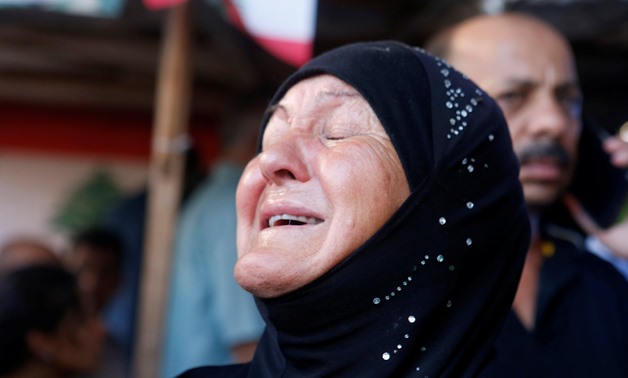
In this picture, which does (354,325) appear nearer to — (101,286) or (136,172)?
(101,286)

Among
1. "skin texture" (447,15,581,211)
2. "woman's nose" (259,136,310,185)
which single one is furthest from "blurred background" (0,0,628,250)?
"woman's nose" (259,136,310,185)

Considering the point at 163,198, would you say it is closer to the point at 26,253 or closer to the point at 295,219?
the point at 26,253

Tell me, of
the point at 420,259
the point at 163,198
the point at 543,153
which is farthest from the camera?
the point at 163,198

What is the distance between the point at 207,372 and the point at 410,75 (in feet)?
2.43

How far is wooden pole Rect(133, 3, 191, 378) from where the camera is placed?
3127 mm

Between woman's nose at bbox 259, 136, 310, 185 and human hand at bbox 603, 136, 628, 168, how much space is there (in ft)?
4.46

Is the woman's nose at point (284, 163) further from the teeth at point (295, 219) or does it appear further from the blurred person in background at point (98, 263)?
the blurred person in background at point (98, 263)

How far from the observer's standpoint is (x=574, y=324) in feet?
7.13

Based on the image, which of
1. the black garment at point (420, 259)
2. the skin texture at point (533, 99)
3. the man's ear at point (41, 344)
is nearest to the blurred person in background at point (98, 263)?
the man's ear at point (41, 344)

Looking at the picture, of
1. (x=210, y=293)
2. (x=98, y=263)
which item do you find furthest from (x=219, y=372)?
(x=98, y=263)

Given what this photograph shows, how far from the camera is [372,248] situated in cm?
146

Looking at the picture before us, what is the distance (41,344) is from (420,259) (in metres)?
1.58

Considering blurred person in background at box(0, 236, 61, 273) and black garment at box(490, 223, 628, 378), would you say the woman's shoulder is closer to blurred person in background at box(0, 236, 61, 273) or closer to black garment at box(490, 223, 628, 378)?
black garment at box(490, 223, 628, 378)

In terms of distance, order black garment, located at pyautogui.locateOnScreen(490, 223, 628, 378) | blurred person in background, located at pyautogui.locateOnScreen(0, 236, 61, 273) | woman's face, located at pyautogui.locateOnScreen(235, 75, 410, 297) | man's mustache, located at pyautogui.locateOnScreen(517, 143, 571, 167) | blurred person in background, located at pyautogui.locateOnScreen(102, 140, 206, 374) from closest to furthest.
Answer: woman's face, located at pyautogui.locateOnScreen(235, 75, 410, 297)
black garment, located at pyautogui.locateOnScreen(490, 223, 628, 378)
man's mustache, located at pyautogui.locateOnScreen(517, 143, 571, 167)
blurred person in background, located at pyautogui.locateOnScreen(0, 236, 61, 273)
blurred person in background, located at pyautogui.locateOnScreen(102, 140, 206, 374)
